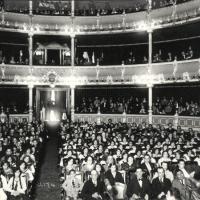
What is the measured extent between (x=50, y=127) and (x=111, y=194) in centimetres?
1361

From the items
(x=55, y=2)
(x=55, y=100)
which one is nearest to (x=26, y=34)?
(x=55, y=2)

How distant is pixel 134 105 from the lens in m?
25.8

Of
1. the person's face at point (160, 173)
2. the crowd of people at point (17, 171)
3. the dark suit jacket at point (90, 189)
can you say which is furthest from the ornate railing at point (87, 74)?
the dark suit jacket at point (90, 189)

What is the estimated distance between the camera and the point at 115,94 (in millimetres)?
27344

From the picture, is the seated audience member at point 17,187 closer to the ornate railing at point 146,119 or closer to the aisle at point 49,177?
the aisle at point 49,177

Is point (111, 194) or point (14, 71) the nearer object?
point (111, 194)

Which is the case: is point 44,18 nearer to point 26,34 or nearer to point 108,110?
point 26,34

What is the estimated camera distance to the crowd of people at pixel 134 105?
22.6m

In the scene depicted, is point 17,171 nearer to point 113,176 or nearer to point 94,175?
point 94,175

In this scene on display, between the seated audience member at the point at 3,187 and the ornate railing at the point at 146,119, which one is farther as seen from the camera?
the ornate railing at the point at 146,119

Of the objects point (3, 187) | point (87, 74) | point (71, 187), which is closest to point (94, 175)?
point (71, 187)

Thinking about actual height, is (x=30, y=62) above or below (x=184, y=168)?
above

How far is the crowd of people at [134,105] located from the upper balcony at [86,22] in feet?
15.1

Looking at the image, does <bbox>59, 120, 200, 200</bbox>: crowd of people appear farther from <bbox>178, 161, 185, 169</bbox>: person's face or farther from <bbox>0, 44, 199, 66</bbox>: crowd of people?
<bbox>0, 44, 199, 66</bbox>: crowd of people
